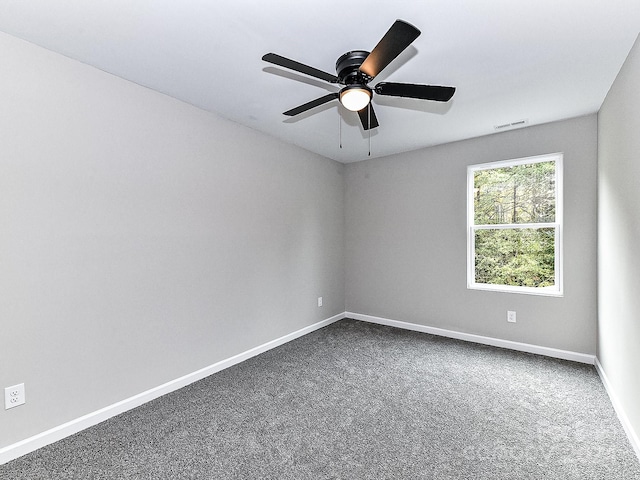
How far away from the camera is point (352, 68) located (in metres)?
1.95

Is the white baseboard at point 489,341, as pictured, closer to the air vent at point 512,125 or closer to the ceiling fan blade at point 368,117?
the air vent at point 512,125

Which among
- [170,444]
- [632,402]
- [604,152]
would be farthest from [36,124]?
[604,152]

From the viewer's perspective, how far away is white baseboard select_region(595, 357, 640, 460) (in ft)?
6.44

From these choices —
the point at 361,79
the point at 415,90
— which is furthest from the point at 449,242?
the point at 361,79

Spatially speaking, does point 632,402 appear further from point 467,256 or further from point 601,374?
point 467,256

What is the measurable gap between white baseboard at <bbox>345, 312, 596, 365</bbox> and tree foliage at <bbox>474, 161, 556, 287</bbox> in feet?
2.17

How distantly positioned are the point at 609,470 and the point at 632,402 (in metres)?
0.52

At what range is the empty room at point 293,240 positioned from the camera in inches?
74.0

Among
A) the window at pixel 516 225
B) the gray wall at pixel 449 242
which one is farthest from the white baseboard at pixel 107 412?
the window at pixel 516 225

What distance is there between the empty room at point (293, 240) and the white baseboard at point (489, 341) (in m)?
0.02

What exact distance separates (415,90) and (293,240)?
8.06ft

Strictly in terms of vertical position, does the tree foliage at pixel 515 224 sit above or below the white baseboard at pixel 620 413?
above

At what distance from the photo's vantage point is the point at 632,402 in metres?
2.08

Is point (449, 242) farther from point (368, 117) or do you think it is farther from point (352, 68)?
point (352, 68)
